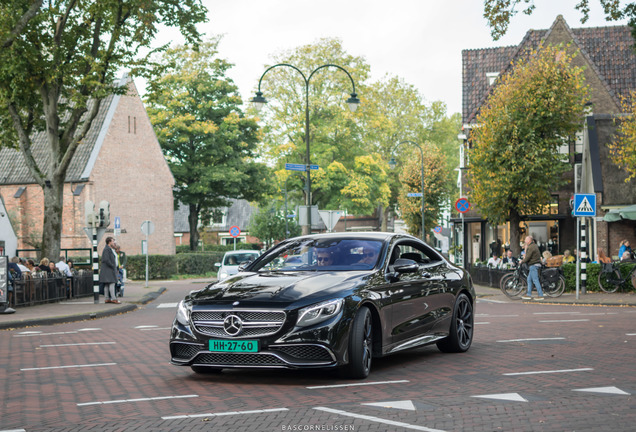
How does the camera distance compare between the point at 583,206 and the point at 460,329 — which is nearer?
the point at 460,329

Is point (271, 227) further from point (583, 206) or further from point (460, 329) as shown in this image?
point (460, 329)

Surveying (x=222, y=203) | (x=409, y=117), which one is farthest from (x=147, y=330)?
(x=409, y=117)

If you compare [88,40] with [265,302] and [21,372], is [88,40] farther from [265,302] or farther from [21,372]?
[265,302]

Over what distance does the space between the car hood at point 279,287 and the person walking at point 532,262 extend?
16043 mm

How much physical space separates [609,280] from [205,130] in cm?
3363

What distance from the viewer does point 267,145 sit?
58.6 meters

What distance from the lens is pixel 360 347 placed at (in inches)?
325

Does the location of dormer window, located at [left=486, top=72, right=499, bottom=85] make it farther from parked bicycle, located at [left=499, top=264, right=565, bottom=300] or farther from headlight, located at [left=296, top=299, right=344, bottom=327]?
headlight, located at [left=296, top=299, right=344, bottom=327]

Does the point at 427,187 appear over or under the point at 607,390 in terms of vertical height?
over

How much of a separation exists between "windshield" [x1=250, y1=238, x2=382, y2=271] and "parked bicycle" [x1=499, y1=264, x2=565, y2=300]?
54.0ft

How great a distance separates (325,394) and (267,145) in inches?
2026

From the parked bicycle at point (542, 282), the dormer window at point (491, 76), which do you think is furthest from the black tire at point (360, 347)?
the dormer window at point (491, 76)

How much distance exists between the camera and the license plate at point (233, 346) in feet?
26.2

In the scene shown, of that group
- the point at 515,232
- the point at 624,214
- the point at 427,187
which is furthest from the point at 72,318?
the point at 427,187
